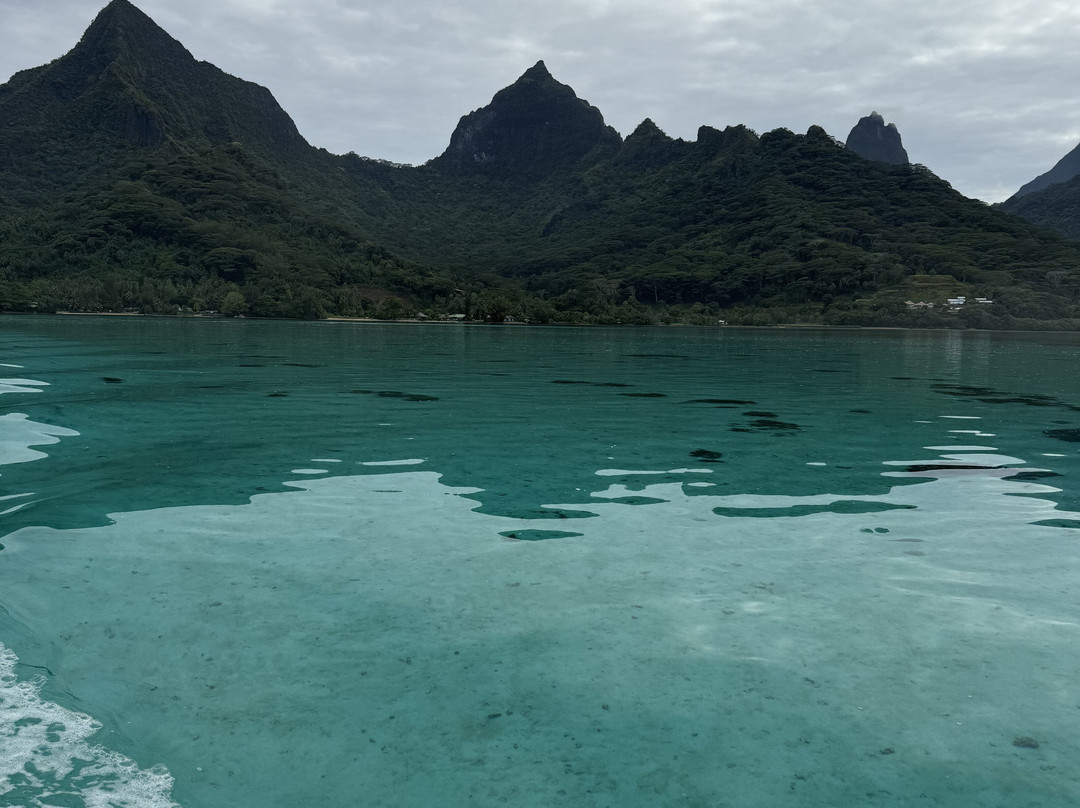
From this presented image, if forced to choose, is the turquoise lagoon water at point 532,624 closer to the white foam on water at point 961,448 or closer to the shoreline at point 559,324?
the white foam on water at point 961,448

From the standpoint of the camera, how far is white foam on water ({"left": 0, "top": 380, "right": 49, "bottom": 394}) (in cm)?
2456

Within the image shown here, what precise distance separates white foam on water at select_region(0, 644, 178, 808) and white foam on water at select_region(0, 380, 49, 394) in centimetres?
2409

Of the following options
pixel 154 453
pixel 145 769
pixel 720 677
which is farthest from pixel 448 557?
pixel 154 453

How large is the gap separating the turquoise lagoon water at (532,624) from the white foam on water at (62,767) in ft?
0.07

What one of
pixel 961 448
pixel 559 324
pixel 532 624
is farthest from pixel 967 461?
pixel 559 324

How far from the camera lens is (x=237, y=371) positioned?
35.1 metres

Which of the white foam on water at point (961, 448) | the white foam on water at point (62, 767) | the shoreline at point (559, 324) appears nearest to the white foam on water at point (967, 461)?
the white foam on water at point (961, 448)

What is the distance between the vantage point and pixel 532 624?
666 cm

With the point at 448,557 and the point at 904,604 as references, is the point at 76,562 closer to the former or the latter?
the point at 448,557

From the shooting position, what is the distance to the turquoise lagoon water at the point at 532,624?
14.6 ft

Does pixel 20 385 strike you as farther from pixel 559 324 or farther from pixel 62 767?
pixel 559 324

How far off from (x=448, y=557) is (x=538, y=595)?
1655mm

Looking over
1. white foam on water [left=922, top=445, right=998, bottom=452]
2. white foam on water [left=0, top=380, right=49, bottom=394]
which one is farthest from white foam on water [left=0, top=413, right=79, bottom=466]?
white foam on water [left=922, top=445, right=998, bottom=452]

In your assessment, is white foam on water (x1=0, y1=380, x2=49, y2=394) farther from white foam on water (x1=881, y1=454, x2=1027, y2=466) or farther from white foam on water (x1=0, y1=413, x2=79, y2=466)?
white foam on water (x1=881, y1=454, x2=1027, y2=466)
